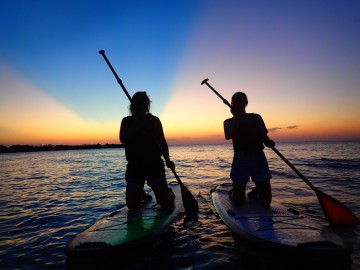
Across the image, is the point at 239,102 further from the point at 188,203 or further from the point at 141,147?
the point at 188,203

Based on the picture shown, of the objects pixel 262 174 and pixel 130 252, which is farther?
pixel 262 174

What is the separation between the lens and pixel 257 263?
366cm

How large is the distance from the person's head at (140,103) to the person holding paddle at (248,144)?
74.4 inches

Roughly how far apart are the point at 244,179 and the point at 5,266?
15.3 feet

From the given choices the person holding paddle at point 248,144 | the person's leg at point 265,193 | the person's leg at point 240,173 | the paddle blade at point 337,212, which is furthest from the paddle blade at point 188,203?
the paddle blade at point 337,212

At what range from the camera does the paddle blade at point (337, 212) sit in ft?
17.0

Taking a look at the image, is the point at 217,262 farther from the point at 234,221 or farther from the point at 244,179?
the point at 244,179

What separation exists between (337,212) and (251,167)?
6.88 feet

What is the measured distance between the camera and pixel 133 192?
16.5 ft

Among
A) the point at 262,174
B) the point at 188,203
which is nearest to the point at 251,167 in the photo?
the point at 262,174

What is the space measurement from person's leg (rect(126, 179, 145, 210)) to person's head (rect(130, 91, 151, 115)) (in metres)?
1.42

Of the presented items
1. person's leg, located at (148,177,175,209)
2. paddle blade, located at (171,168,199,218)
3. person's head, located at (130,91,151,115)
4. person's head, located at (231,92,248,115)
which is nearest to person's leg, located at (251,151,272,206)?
person's head, located at (231,92,248,115)

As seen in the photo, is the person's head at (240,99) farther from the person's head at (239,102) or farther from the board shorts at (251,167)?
the board shorts at (251,167)

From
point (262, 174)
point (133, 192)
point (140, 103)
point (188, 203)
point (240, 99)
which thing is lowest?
point (188, 203)
